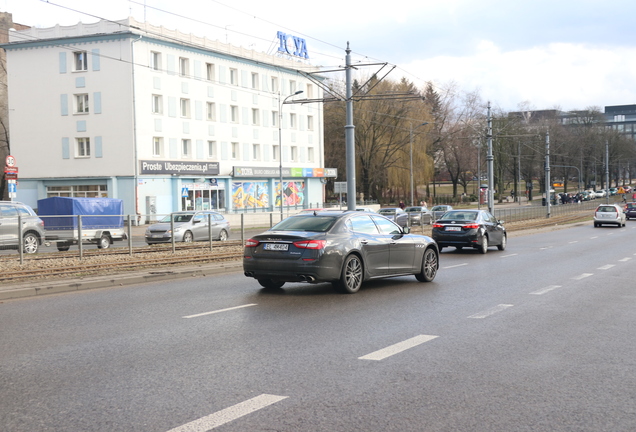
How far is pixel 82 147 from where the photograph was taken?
177 feet

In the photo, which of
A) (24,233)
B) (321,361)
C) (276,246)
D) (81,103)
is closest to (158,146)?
(81,103)

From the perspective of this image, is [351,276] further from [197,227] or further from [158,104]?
[158,104]

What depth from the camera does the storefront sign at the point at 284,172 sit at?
61.2 meters

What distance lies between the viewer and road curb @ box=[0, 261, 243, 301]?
43.2 ft

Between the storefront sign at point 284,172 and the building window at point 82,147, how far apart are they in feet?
38.9

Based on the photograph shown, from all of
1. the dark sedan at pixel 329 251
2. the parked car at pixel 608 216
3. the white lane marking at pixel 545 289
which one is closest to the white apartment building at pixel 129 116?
the parked car at pixel 608 216

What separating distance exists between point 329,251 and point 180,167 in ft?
143

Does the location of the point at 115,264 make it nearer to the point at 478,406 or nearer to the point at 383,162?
the point at 478,406

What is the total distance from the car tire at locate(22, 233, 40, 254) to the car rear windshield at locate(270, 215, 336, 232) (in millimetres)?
8494

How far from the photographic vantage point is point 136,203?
5122 cm

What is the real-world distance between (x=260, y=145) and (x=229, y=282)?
49677mm

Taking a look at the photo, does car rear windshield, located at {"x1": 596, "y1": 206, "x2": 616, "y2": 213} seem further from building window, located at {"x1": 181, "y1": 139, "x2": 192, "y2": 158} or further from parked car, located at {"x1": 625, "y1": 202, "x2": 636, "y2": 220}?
building window, located at {"x1": 181, "y1": 139, "x2": 192, "y2": 158}

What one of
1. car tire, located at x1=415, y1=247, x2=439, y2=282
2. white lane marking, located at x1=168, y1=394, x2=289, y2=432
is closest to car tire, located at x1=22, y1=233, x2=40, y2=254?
car tire, located at x1=415, y1=247, x2=439, y2=282

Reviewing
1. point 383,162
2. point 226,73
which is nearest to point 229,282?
point 226,73
